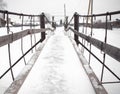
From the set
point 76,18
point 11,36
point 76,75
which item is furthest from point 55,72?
point 76,18

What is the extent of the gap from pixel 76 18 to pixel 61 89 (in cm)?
511

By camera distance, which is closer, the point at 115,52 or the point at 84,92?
the point at 115,52

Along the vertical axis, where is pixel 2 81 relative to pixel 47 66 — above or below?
below

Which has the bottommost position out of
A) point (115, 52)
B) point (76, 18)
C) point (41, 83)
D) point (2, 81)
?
point (2, 81)

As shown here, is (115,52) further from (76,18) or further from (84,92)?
(76,18)

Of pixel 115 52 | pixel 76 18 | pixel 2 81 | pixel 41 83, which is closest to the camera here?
pixel 115 52

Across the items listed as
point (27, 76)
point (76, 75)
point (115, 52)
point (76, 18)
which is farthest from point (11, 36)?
point (76, 18)

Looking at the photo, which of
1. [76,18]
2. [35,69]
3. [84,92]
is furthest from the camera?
[76,18]

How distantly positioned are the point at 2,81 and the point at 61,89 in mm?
1451

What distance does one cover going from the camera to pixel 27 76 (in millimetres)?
2596

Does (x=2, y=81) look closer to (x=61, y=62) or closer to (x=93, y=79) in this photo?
(x=61, y=62)

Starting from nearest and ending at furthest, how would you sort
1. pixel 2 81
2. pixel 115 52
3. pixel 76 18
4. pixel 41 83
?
pixel 115 52, pixel 41 83, pixel 2 81, pixel 76 18

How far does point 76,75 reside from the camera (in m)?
2.71

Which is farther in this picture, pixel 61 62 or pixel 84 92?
pixel 61 62
